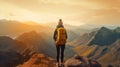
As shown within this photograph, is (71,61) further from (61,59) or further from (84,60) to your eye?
(61,59)

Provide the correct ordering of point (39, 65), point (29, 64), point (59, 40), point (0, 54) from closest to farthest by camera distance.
Answer: point (59, 40), point (39, 65), point (29, 64), point (0, 54)

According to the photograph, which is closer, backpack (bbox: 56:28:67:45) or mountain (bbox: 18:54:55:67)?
backpack (bbox: 56:28:67:45)

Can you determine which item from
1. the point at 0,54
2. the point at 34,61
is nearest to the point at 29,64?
the point at 34,61

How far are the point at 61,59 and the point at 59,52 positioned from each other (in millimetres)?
660

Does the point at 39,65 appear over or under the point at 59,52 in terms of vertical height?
under

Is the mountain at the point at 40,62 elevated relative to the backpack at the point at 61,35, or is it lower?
lower

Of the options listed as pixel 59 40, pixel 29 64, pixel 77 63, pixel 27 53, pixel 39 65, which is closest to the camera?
pixel 59 40

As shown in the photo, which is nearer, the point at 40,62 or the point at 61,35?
the point at 61,35

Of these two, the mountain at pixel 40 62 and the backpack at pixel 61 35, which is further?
the mountain at pixel 40 62

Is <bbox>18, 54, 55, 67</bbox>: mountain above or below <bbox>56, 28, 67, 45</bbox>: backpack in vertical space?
below

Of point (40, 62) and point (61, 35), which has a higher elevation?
point (61, 35)

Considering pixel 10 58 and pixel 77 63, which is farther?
pixel 10 58

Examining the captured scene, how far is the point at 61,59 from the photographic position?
28062 millimetres

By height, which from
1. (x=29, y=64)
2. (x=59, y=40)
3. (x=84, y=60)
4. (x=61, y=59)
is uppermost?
(x=59, y=40)
